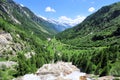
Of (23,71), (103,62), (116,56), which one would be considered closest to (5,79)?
(23,71)

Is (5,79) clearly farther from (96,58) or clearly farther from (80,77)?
(80,77)

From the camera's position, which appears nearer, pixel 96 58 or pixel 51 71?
pixel 51 71

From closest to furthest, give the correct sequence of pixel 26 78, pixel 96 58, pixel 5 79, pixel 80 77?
pixel 80 77, pixel 26 78, pixel 5 79, pixel 96 58

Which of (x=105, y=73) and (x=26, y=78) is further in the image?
(x=105, y=73)

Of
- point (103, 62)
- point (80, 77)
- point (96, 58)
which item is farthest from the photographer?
point (96, 58)

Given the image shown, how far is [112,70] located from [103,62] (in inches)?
1466

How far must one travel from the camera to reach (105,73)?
119750mm

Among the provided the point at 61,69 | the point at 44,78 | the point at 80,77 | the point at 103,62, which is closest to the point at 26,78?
the point at 44,78

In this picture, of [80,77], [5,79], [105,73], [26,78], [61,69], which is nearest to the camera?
[80,77]

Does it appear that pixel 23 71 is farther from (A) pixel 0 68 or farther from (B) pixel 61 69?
(B) pixel 61 69

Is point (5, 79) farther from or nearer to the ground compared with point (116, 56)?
nearer to the ground

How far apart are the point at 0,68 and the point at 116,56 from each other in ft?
266

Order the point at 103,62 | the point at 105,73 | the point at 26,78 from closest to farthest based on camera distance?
1. the point at 26,78
2. the point at 105,73
3. the point at 103,62

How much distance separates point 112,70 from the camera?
12131 cm
